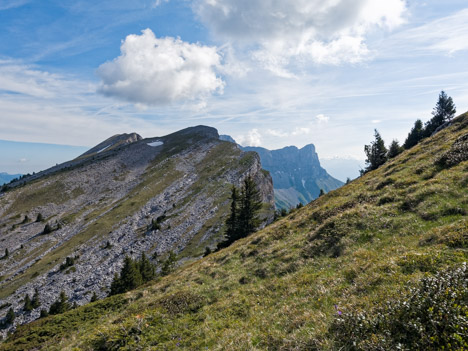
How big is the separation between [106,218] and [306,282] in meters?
95.8

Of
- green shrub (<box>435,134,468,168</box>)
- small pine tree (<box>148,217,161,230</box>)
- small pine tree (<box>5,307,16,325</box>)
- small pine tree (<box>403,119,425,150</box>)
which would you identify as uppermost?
small pine tree (<box>403,119,425,150</box>)

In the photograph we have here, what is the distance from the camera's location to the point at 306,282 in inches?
481

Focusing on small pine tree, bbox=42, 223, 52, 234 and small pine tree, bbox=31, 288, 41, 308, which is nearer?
small pine tree, bbox=31, 288, 41, 308

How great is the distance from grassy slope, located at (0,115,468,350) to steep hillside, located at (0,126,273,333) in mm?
43257

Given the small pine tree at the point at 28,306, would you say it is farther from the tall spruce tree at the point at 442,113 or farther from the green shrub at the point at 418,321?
the tall spruce tree at the point at 442,113

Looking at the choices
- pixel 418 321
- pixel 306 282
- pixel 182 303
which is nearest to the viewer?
pixel 418 321

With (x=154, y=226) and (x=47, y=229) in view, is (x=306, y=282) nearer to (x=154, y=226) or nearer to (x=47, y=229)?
(x=154, y=226)

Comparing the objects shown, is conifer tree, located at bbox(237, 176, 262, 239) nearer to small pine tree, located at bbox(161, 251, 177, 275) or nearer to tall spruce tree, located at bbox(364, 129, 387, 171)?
small pine tree, located at bbox(161, 251, 177, 275)

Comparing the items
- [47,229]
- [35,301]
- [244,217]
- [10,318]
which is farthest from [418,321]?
[47,229]

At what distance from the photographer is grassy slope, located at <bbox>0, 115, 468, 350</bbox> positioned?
28.2 ft

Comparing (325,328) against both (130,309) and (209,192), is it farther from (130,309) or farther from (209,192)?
(209,192)

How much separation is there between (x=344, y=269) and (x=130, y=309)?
679 inches

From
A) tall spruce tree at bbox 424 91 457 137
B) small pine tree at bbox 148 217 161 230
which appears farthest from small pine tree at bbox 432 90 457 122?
small pine tree at bbox 148 217 161 230

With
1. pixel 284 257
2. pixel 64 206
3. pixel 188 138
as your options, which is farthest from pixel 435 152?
pixel 188 138
